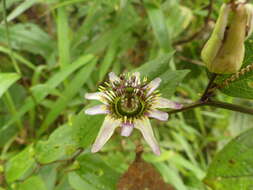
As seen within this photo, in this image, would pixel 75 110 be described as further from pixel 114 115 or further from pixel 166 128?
pixel 114 115

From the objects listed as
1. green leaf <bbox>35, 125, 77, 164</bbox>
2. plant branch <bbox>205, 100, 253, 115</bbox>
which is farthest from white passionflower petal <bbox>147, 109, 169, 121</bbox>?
green leaf <bbox>35, 125, 77, 164</bbox>

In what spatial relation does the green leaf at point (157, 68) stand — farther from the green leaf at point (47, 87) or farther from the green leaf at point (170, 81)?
the green leaf at point (47, 87)

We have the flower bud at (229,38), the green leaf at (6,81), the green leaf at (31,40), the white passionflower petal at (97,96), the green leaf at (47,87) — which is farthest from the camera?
the green leaf at (31,40)

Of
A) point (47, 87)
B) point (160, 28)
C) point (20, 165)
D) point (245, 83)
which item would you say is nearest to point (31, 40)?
point (47, 87)

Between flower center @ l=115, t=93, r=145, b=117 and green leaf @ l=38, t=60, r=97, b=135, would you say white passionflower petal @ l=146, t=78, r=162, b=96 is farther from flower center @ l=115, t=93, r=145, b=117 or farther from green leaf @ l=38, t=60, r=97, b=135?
green leaf @ l=38, t=60, r=97, b=135

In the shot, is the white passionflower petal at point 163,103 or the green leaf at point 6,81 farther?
the green leaf at point 6,81

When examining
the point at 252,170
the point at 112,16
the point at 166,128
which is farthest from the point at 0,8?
the point at 252,170

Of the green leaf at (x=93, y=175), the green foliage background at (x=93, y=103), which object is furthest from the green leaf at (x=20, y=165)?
the green leaf at (x=93, y=175)
